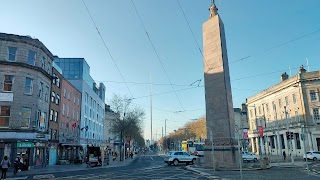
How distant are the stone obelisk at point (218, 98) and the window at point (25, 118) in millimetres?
22083

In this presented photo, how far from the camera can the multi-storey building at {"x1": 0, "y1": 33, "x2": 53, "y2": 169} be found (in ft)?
106

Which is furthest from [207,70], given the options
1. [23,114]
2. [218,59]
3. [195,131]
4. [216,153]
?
[195,131]

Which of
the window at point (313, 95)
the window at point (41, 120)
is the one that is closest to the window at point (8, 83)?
the window at point (41, 120)

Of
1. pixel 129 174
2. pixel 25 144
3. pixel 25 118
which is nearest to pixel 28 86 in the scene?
pixel 25 118

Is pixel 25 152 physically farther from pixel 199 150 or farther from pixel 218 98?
pixel 199 150

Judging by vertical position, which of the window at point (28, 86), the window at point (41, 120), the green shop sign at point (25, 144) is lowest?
the green shop sign at point (25, 144)

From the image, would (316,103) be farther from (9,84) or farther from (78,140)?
(9,84)

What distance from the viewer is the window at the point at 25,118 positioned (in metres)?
33.5

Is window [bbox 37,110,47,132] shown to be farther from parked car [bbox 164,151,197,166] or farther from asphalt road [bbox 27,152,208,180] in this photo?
parked car [bbox 164,151,197,166]

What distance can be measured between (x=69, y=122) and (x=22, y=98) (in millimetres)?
19869

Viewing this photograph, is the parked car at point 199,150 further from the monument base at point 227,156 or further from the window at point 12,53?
the window at point 12,53

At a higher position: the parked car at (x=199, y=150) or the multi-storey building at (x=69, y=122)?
the multi-storey building at (x=69, y=122)

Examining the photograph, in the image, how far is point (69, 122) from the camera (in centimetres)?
5294

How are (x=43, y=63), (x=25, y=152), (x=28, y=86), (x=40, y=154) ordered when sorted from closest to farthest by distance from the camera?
→ (x=25, y=152) → (x=28, y=86) → (x=40, y=154) → (x=43, y=63)
